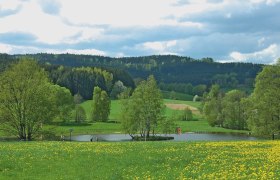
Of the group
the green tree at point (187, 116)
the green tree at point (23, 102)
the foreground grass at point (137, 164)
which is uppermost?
the green tree at point (23, 102)

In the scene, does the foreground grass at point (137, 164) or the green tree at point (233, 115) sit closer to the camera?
the foreground grass at point (137, 164)

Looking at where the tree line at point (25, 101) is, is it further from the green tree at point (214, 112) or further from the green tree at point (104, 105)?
the green tree at point (214, 112)

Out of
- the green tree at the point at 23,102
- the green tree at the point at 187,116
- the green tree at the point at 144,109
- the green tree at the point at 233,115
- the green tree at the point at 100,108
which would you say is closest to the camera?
the green tree at the point at 23,102

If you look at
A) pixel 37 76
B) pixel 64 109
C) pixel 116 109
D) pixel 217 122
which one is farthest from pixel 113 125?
pixel 37 76

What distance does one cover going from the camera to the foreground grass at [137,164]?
75.7 feet

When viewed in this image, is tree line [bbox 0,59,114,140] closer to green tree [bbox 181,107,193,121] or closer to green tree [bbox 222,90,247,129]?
green tree [bbox 222,90,247,129]

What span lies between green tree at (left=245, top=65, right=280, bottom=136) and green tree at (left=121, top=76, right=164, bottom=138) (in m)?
31.4

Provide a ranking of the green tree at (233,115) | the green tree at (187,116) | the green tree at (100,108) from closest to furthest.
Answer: the green tree at (233,115) → the green tree at (100,108) → the green tree at (187,116)

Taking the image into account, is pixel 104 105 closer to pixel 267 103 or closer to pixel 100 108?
pixel 100 108

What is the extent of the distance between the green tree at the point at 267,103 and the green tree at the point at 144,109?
31410 mm

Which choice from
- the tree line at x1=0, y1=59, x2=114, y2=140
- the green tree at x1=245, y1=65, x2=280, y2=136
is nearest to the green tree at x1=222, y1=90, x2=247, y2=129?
the green tree at x1=245, y1=65, x2=280, y2=136

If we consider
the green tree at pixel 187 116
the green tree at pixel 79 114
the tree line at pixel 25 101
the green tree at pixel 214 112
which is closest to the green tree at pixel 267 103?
the tree line at pixel 25 101

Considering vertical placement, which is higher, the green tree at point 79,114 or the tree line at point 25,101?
the tree line at point 25,101

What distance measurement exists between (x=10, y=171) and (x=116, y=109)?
17238 cm
